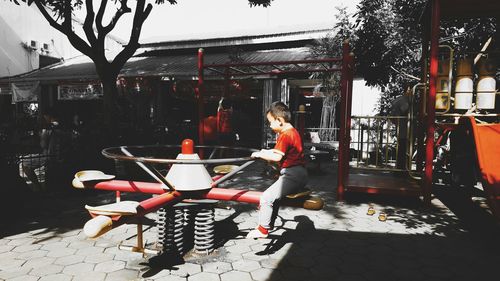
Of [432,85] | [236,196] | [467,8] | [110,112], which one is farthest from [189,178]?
[467,8]

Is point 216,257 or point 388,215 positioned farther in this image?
point 388,215

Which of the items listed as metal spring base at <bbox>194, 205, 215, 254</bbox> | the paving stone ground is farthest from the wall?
metal spring base at <bbox>194, 205, 215, 254</bbox>

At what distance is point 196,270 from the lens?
316 centimetres

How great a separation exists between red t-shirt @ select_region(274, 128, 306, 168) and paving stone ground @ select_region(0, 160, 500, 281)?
104cm

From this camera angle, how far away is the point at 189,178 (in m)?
3.18

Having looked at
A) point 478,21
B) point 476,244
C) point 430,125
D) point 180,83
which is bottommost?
point 476,244

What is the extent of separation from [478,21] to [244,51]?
961cm

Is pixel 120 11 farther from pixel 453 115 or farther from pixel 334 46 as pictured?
pixel 453 115

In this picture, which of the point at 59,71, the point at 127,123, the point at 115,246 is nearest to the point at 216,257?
the point at 115,246

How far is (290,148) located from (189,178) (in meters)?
1.08

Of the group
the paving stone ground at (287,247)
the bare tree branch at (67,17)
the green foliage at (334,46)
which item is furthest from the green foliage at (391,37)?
the bare tree branch at (67,17)

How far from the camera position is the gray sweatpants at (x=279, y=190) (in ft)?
10.3

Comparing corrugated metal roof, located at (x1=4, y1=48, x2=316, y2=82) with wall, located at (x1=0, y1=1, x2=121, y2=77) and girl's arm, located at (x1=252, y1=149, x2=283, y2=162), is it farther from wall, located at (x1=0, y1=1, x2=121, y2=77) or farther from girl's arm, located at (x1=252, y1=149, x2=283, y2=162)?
girl's arm, located at (x1=252, y1=149, x2=283, y2=162)

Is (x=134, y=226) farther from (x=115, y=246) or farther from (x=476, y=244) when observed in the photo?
(x=476, y=244)
